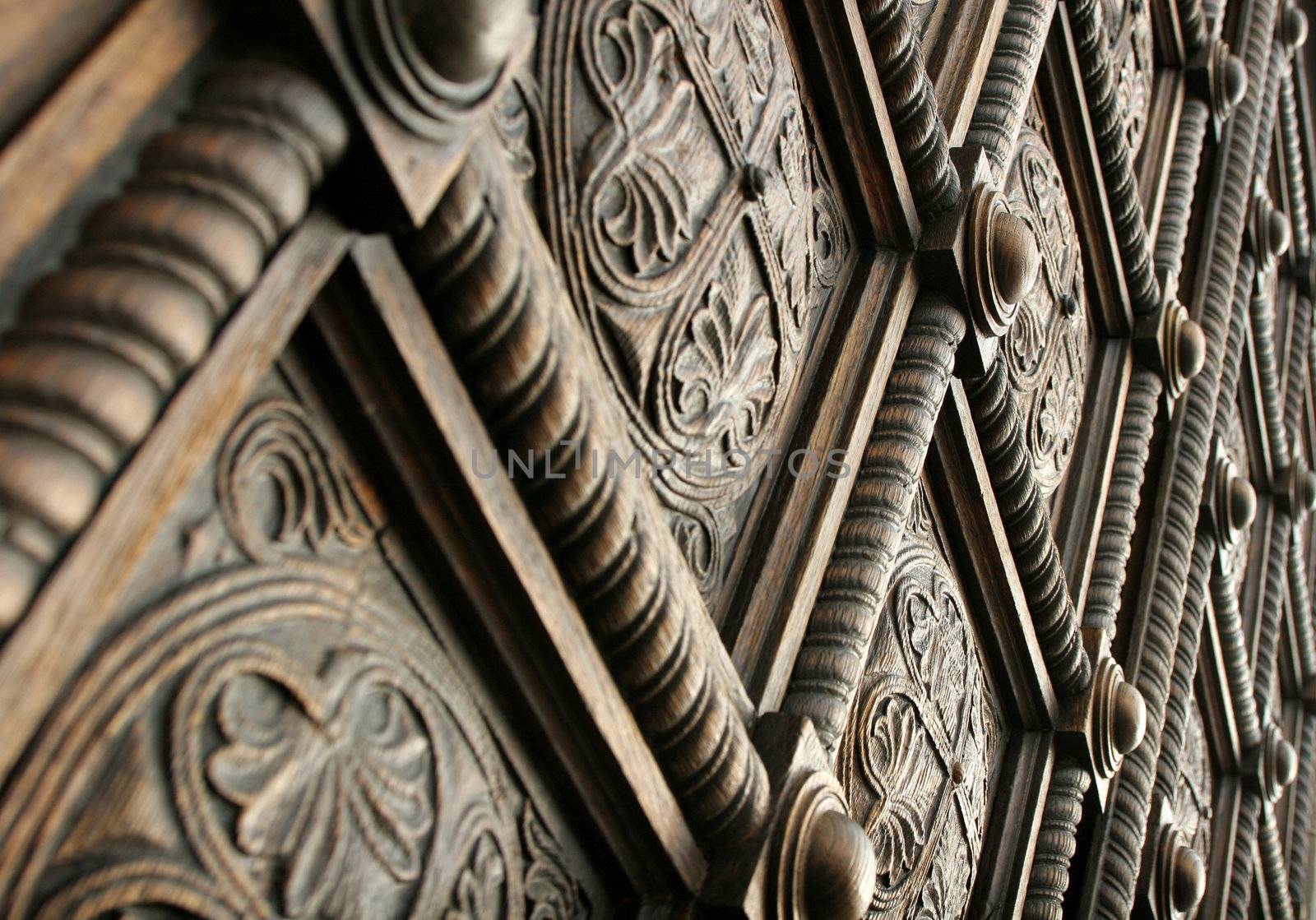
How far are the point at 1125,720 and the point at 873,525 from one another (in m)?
0.48

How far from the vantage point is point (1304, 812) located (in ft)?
6.92

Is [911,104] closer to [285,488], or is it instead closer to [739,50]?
[739,50]

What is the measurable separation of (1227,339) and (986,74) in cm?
92

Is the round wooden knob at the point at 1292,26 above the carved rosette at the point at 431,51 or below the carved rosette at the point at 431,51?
above

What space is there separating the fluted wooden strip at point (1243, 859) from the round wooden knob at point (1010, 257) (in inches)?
41.5

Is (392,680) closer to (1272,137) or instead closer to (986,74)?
(986,74)

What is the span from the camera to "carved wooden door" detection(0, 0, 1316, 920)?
372 millimetres

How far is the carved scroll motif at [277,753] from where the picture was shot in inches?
15.1

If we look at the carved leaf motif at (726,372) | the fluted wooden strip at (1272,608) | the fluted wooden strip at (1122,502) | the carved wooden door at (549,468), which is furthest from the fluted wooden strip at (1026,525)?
the fluted wooden strip at (1272,608)

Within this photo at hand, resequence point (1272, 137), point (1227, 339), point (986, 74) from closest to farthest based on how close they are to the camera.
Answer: point (986, 74) → point (1227, 339) → point (1272, 137)

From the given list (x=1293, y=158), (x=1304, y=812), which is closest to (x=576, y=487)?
(x=1304, y=812)

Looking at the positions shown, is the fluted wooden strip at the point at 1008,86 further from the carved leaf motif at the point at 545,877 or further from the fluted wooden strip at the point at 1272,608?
the fluted wooden strip at the point at 1272,608

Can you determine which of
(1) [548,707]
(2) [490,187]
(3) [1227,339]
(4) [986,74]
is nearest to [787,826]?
(1) [548,707]

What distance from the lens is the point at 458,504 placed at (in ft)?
1.69
